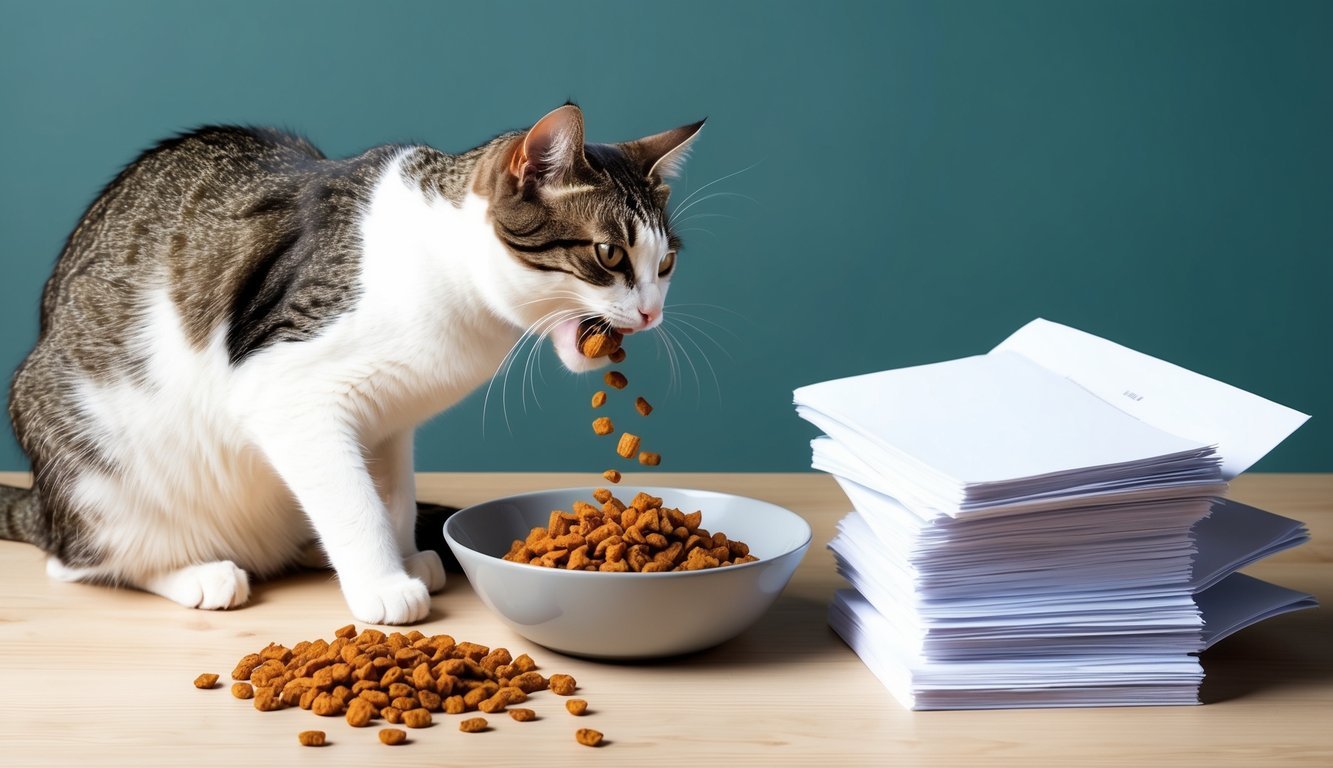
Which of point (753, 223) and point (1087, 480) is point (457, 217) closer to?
point (1087, 480)

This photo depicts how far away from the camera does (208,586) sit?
4.30 ft

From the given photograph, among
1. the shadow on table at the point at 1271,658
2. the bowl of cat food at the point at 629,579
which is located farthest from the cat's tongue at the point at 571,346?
the shadow on table at the point at 1271,658

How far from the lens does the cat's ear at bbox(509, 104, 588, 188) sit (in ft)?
3.98

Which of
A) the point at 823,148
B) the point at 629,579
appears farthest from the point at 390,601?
the point at 823,148

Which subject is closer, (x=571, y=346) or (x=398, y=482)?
(x=571, y=346)

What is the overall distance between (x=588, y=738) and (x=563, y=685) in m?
0.11

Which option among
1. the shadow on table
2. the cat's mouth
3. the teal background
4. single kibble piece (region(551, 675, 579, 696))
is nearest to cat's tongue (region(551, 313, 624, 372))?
the cat's mouth

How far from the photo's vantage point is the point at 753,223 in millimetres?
2740

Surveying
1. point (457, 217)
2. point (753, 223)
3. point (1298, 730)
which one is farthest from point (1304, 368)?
point (457, 217)

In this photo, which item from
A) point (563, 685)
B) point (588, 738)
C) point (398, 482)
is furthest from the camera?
point (398, 482)

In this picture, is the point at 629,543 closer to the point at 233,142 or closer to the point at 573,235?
the point at 573,235

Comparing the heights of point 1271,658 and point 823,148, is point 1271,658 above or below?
below

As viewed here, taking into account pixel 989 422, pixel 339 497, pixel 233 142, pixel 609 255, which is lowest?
pixel 339 497

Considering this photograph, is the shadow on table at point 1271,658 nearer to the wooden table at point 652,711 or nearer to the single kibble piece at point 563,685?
the wooden table at point 652,711
